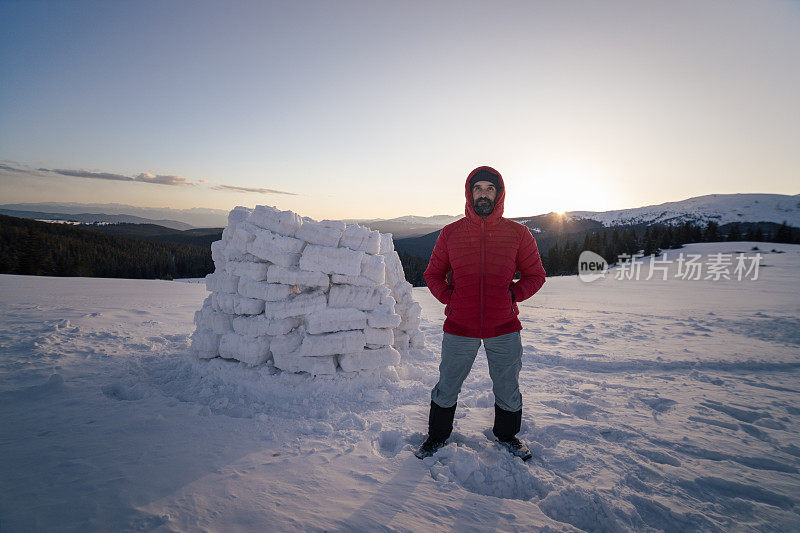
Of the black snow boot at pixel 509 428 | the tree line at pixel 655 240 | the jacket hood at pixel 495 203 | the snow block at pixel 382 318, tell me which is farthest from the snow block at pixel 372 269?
the tree line at pixel 655 240

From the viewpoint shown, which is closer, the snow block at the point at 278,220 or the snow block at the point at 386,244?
the snow block at the point at 278,220

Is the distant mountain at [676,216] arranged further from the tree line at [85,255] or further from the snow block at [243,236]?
the snow block at [243,236]

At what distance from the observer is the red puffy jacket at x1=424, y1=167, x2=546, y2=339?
2.88 m

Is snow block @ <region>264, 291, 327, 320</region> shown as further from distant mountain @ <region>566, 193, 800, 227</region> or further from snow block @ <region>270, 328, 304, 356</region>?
distant mountain @ <region>566, 193, 800, 227</region>

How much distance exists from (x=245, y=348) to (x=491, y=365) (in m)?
3.35

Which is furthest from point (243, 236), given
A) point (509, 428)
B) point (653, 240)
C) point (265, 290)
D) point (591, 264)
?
point (653, 240)

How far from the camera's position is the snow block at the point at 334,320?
4.39m

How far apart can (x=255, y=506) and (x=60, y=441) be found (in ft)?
6.56

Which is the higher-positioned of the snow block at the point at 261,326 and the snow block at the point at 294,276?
the snow block at the point at 294,276

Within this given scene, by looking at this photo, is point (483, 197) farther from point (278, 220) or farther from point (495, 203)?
point (278, 220)

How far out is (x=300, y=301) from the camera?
4.48 m

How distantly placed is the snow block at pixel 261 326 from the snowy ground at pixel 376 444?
1.77 feet

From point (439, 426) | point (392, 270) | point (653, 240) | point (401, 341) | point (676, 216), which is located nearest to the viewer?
point (439, 426)

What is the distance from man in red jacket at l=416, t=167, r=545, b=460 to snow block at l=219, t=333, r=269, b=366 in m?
2.65
